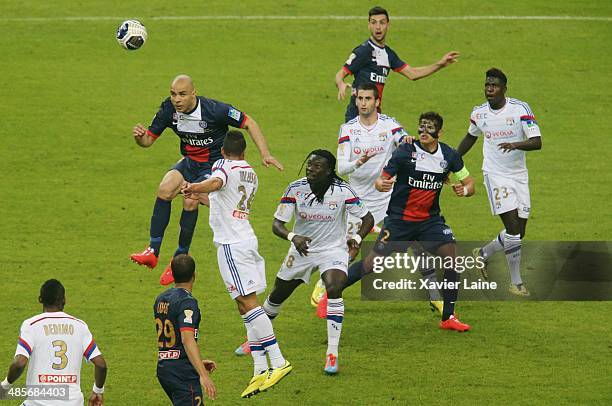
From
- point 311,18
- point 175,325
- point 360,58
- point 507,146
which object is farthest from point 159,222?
point 311,18

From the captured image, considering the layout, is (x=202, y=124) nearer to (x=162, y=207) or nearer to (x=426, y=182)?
(x=162, y=207)

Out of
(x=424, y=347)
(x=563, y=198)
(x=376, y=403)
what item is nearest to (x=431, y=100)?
(x=563, y=198)

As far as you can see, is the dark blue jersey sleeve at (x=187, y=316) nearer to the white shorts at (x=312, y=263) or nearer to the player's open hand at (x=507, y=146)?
the white shorts at (x=312, y=263)

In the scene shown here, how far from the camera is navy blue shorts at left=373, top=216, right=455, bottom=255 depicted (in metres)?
14.2

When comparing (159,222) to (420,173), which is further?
(159,222)

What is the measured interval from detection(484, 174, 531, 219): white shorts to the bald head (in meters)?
4.41

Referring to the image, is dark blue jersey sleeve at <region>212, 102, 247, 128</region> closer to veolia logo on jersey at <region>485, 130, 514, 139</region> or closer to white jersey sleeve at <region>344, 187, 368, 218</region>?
white jersey sleeve at <region>344, 187, 368, 218</region>

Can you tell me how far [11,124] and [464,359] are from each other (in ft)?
45.0

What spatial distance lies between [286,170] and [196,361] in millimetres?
11733

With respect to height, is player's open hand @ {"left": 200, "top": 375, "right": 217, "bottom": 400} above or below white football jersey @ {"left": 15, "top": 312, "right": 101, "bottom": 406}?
below

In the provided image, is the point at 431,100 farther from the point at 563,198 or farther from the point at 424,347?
the point at 424,347

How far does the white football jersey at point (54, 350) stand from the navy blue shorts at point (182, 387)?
3.07ft

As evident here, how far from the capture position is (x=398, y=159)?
14164 millimetres

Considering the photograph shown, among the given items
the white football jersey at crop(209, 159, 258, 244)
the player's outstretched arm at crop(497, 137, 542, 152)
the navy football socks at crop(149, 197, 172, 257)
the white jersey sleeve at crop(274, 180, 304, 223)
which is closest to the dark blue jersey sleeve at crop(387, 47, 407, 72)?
the player's outstretched arm at crop(497, 137, 542, 152)
